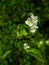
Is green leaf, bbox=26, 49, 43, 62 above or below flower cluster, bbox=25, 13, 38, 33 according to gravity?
below

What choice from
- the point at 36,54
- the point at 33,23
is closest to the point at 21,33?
the point at 33,23

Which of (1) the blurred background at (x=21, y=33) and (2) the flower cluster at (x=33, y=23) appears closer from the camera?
(2) the flower cluster at (x=33, y=23)

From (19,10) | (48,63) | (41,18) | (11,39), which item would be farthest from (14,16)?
(48,63)

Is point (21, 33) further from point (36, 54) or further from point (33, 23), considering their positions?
point (36, 54)

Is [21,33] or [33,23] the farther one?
[21,33]

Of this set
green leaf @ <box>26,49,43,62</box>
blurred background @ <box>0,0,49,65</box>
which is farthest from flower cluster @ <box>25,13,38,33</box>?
green leaf @ <box>26,49,43,62</box>

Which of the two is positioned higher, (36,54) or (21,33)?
(21,33)

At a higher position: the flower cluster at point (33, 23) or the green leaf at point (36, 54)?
the flower cluster at point (33, 23)

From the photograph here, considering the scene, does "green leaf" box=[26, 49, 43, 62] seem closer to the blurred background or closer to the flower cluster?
the blurred background

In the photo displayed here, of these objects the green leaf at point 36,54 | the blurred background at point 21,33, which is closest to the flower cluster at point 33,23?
the blurred background at point 21,33

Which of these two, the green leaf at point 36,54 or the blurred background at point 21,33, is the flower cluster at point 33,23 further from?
the green leaf at point 36,54

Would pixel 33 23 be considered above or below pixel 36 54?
above
